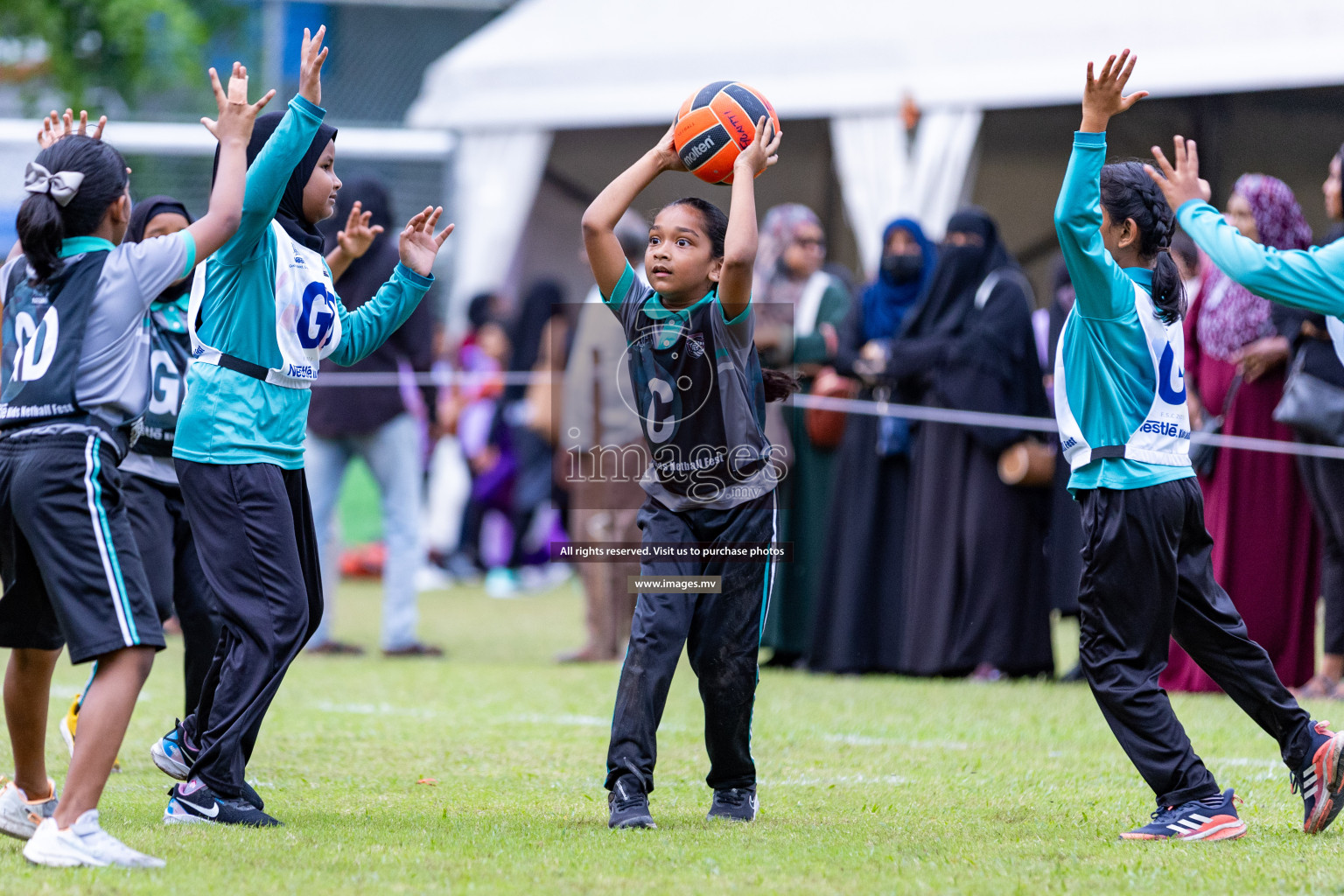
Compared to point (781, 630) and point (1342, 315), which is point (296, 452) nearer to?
point (1342, 315)

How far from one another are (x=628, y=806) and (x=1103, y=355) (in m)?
1.80

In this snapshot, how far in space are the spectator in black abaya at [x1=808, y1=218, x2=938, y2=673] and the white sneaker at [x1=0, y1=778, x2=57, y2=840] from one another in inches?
202

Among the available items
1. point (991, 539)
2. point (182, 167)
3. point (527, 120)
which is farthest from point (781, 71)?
point (991, 539)

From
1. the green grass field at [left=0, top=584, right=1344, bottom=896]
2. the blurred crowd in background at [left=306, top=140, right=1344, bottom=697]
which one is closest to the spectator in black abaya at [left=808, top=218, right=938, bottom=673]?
the blurred crowd in background at [left=306, top=140, right=1344, bottom=697]

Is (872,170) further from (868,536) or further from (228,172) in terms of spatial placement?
(228,172)

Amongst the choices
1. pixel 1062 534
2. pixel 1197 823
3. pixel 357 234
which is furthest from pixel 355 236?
pixel 1062 534

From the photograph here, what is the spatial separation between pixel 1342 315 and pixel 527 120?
39.2ft

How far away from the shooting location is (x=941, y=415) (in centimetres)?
857

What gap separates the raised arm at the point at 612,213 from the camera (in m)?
4.54

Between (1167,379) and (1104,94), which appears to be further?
(1167,379)

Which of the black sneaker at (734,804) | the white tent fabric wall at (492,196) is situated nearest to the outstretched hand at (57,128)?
the black sneaker at (734,804)

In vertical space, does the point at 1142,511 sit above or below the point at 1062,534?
above

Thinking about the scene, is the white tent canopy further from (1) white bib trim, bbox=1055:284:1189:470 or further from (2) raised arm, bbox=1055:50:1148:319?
(2) raised arm, bbox=1055:50:1148:319

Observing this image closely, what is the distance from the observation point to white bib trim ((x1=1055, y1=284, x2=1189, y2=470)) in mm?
4555
